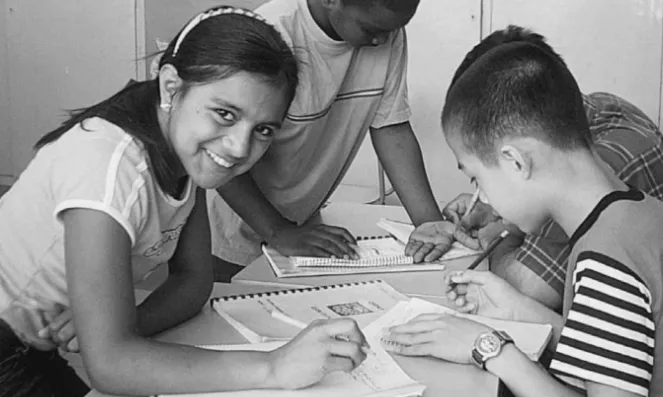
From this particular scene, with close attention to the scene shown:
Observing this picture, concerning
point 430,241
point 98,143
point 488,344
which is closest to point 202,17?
point 98,143

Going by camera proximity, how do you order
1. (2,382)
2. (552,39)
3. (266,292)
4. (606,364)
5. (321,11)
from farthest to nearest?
1. (552,39)
2. (321,11)
3. (266,292)
4. (2,382)
5. (606,364)

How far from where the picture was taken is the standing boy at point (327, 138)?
1.78m

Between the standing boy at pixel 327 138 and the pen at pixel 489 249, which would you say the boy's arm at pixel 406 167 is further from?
the pen at pixel 489 249

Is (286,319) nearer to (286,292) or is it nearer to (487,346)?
(286,292)

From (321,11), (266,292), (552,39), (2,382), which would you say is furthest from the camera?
(552,39)

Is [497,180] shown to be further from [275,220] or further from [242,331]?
[275,220]

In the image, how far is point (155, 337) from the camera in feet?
4.48

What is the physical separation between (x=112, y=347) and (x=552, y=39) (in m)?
2.84

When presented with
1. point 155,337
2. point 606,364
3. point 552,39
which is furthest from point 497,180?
point 552,39

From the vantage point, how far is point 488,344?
48.8 inches

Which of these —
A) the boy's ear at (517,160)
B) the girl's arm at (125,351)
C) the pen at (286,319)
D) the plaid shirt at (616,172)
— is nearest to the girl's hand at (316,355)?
the girl's arm at (125,351)

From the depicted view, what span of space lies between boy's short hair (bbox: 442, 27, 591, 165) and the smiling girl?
286 millimetres

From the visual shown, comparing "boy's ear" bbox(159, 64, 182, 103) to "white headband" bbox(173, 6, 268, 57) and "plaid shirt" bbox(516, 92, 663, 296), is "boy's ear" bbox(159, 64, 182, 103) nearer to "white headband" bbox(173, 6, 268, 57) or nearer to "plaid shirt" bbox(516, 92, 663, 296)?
"white headband" bbox(173, 6, 268, 57)

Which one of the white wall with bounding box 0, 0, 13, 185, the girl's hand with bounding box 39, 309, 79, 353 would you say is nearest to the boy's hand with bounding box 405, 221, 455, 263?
the girl's hand with bounding box 39, 309, 79, 353
